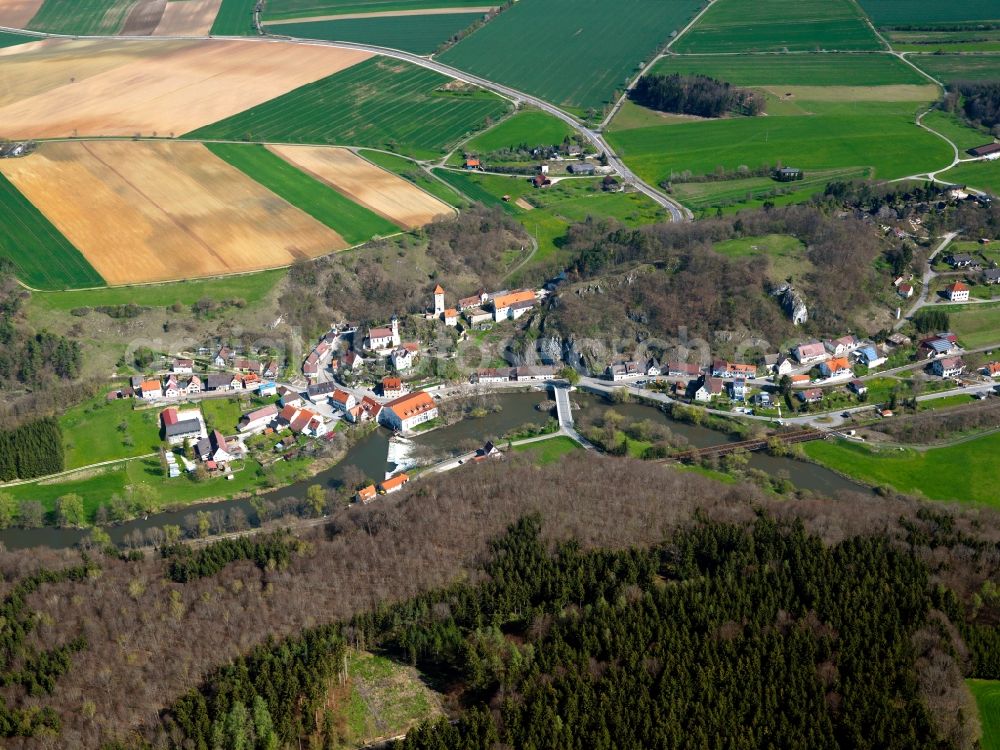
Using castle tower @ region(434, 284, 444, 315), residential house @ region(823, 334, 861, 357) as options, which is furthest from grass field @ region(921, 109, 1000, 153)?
castle tower @ region(434, 284, 444, 315)

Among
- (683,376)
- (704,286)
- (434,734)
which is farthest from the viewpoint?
(704,286)

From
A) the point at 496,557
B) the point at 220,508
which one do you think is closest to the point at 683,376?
the point at 496,557

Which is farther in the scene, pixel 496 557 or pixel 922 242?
pixel 922 242

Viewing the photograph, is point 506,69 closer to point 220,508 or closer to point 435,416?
point 435,416

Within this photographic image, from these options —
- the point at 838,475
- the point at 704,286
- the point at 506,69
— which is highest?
the point at 506,69

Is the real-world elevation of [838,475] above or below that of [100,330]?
below

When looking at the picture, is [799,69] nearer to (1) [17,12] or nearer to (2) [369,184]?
(2) [369,184]

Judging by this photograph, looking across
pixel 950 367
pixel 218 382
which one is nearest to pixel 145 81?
pixel 218 382
